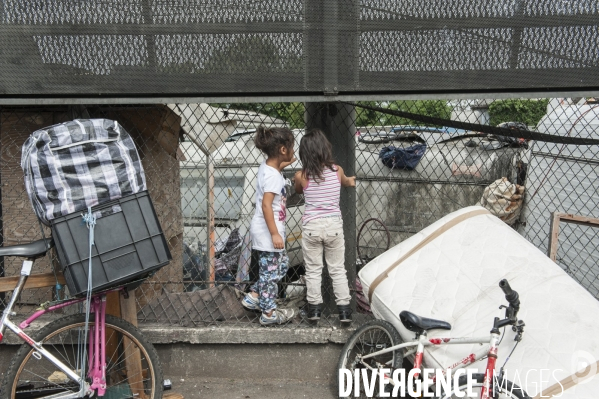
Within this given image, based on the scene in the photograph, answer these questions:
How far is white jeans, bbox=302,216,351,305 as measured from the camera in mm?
4113

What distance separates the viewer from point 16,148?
4.30 meters

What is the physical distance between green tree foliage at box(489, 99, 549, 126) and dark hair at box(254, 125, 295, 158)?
15.9 metres

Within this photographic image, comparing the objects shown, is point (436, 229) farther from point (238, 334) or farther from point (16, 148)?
point (16, 148)

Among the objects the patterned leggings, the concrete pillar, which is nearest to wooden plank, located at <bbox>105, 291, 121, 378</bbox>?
the patterned leggings

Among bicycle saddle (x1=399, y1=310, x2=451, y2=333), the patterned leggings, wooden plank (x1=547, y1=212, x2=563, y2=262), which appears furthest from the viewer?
wooden plank (x1=547, y1=212, x2=563, y2=262)

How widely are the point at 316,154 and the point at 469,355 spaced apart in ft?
5.27

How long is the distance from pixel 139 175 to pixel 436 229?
78.5 inches

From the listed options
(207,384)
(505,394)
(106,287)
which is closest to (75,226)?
(106,287)

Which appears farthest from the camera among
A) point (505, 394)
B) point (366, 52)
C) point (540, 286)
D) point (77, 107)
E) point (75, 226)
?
point (77, 107)

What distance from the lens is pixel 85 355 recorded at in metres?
3.46

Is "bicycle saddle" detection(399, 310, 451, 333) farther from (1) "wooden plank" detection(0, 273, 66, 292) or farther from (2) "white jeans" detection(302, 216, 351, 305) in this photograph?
(1) "wooden plank" detection(0, 273, 66, 292)

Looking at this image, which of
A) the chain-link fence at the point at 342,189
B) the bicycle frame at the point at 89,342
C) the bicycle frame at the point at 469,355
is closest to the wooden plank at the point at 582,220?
the chain-link fence at the point at 342,189

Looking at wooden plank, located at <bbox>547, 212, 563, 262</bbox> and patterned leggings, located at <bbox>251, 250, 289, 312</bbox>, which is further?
wooden plank, located at <bbox>547, 212, 563, 262</bbox>

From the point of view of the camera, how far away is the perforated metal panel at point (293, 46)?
379cm
